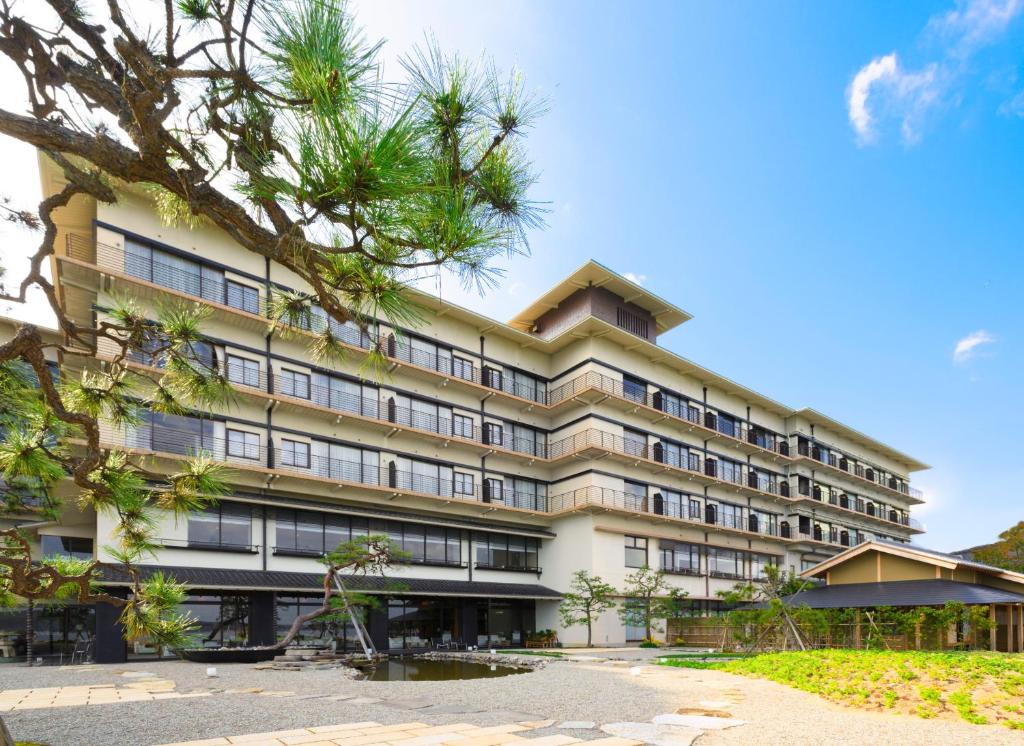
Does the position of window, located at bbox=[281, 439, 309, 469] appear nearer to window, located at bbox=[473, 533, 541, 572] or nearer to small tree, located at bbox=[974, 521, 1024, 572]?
window, located at bbox=[473, 533, 541, 572]

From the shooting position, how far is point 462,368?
95.7 feet

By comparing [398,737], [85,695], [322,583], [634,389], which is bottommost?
[322,583]

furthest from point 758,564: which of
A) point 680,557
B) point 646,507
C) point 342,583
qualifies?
point 342,583

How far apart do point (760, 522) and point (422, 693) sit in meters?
31.8

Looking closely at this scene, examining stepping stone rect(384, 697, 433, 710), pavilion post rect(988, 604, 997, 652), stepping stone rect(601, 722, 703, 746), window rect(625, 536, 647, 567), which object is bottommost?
pavilion post rect(988, 604, 997, 652)

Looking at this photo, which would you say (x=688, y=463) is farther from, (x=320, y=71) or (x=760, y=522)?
(x=320, y=71)

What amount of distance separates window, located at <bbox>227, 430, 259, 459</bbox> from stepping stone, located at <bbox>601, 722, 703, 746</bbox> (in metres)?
17.4

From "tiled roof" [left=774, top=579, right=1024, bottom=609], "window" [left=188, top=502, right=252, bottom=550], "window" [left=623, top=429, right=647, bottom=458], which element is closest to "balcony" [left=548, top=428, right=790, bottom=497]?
"window" [left=623, top=429, right=647, bottom=458]

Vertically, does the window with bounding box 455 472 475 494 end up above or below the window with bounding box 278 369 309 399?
below

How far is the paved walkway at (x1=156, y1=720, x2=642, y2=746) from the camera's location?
20.7ft

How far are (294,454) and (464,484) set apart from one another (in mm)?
7876

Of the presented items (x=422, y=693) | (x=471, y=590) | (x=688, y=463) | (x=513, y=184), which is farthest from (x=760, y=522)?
(x=513, y=184)

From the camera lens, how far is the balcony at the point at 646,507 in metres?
29.0

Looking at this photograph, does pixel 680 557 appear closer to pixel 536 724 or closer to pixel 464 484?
pixel 464 484
